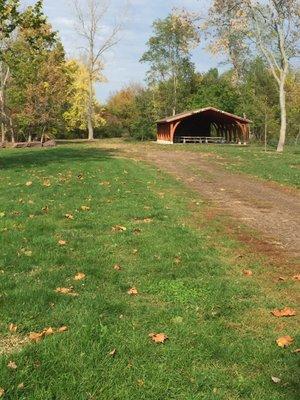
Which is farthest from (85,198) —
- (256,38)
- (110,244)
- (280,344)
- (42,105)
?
(42,105)

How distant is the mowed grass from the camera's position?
13.7 ft

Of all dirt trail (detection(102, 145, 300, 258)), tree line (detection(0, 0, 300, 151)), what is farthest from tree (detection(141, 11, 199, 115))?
dirt trail (detection(102, 145, 300, 258))

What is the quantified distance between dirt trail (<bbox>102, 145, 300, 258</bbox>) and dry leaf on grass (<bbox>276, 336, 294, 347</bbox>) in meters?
3.40

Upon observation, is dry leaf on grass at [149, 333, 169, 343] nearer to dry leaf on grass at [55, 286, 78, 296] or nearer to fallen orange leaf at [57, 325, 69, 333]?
fallen orange leaf at [57, 325, 69, 333]

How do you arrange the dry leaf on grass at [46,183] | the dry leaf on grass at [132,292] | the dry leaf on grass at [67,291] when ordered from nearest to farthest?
the dry leaf on grass at [67,291] → the dry leaf on grass at [132,292] → the dry leaf on grass at [46,183]

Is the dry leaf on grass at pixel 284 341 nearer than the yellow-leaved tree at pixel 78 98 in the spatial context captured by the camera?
Yes

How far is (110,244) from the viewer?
859cm

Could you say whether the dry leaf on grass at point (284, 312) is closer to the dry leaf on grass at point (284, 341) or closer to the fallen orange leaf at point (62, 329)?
the dry leaf on grass at point (284, 341)

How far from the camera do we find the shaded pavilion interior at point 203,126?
2216 inches

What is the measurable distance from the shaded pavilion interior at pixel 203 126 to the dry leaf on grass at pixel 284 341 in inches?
1997

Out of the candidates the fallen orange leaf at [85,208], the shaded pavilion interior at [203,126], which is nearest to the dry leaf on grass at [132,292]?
the fallen orange leaf at [85,208]

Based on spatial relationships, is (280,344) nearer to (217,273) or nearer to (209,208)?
(217,273)

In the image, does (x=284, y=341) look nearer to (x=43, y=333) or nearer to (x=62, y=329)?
(x=62, y=329)

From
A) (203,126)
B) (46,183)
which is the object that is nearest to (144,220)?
(46,183)
